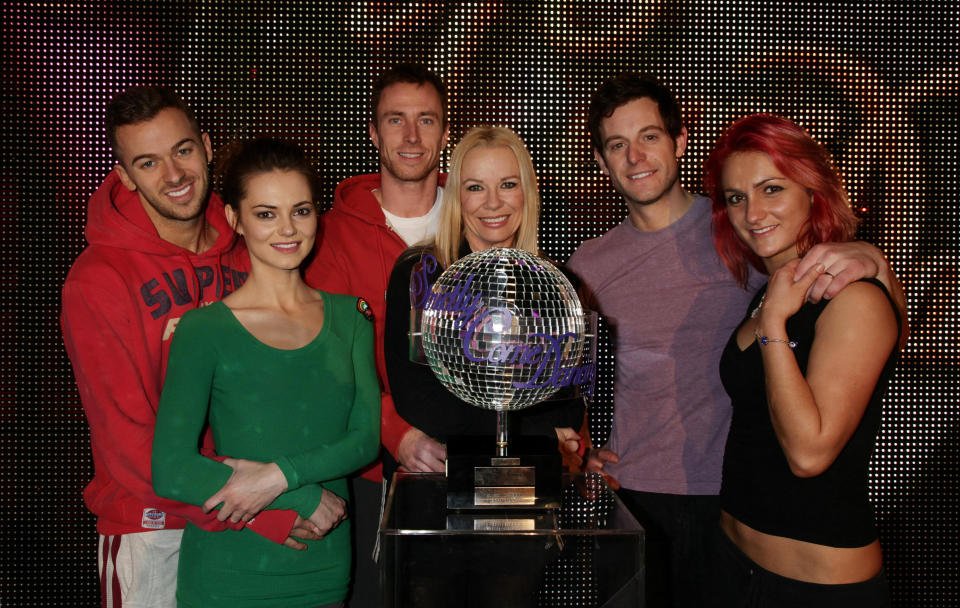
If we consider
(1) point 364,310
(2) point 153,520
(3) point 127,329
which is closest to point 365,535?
(2) point 153,520

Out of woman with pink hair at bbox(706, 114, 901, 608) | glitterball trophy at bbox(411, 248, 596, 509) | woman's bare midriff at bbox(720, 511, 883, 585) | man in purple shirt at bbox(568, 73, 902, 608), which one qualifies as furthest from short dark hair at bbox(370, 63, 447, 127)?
woman's bare midriff at bbox(720, 511, 883, 585)

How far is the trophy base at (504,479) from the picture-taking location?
5.25ft

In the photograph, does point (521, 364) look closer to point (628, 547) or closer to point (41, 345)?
point (628, 547)

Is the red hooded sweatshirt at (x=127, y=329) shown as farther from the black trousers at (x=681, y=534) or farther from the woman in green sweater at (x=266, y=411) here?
the black trousers at (x=681, y=534)

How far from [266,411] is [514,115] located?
7.93 feet

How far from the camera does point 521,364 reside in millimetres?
1398

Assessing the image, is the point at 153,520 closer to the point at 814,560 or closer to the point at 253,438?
the point at 253,438

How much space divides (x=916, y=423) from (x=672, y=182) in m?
2.40

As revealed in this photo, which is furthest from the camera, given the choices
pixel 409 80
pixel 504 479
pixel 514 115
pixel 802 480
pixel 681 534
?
pixel 514 115

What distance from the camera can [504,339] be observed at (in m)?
1.38

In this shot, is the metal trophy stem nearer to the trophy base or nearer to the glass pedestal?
the trophy base

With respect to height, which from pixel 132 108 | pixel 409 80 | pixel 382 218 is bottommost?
pixel 382 218

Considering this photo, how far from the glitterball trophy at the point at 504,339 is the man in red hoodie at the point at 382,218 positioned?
108 cm

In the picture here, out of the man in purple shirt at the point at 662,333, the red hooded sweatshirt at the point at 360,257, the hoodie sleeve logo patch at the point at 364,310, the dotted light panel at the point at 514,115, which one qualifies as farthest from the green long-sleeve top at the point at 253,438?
the dotted light panel at the point at 514,115
